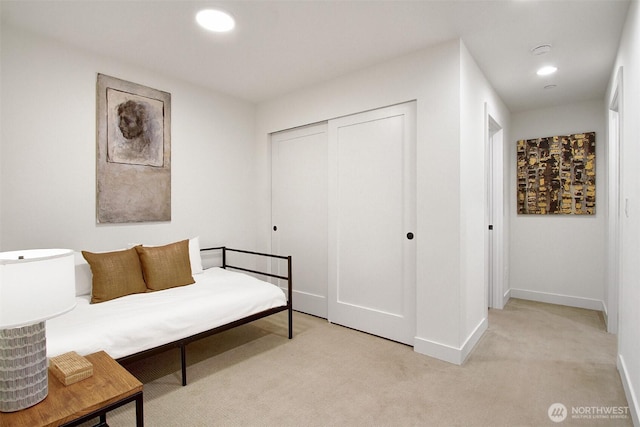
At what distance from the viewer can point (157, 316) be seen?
6.87 ft

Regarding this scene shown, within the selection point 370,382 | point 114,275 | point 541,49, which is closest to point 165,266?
point 114,275

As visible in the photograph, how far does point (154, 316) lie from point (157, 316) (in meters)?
0.02

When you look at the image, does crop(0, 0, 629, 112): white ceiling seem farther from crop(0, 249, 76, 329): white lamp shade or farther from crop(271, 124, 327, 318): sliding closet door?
crop(0, 249, 76, 329): white lamp shade

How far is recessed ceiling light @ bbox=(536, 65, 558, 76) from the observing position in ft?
9.61

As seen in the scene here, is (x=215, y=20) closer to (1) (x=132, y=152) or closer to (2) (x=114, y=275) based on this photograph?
(1) (x=132, y=152)

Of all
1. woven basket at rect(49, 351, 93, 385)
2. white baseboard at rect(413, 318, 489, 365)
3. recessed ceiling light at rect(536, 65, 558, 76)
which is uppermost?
recessed ceiling light at rect(536, 65, 558, 76)

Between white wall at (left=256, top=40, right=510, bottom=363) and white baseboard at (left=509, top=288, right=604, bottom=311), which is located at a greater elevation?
white wall at (left=256, top=40, right=510, bottom=363)

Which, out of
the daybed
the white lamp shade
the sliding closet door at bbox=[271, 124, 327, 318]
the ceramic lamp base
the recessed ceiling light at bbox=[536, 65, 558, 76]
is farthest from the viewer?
the sliding closet door at bbox=[271, 124, 327, 318]

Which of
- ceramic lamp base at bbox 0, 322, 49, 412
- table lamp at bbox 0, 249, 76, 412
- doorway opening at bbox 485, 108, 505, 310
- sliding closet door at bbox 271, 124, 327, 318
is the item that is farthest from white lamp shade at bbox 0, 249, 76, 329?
doorway opening at bbox 485, 108, 505, 310

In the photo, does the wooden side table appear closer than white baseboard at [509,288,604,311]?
Yes

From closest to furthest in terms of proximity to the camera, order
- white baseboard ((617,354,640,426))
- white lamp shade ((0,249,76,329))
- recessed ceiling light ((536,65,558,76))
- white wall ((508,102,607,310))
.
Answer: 1. white lamp shade ((0,249,76,329))
2. white baseboard ((617,354,640,426))
3. recessed ceiling light ((536,65,558,76))
4. white wall ((508,102,607,310))

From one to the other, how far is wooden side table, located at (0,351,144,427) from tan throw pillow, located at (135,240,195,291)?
1.20m

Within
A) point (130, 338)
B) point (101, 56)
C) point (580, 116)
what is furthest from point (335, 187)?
point (580, 116)

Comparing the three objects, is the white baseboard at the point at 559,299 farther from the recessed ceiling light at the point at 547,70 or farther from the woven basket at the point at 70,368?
the woven basket at the point at 70,368
